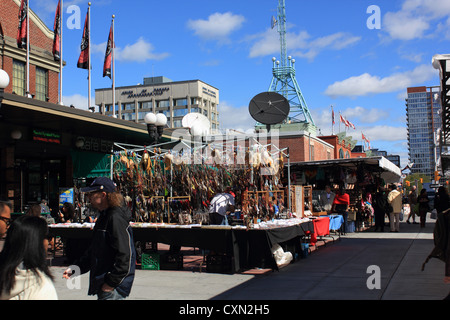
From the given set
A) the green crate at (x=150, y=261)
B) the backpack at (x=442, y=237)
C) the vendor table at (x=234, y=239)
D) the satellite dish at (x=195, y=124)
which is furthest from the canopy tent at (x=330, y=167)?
the backpack at (x=442, y=237)

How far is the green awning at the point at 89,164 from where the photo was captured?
17953 millimetres

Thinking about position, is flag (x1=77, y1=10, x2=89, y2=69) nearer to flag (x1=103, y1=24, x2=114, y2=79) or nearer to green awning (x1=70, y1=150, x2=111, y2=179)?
flag (x1=103, y1=24, x2=114, y2=79)

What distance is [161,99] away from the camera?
11788cm

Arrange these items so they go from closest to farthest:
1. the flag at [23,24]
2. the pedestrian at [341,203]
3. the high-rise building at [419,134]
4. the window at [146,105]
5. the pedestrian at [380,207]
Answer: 1. the pedestrian at [341,203]
2. the flag at [23,24]
3. the pedestrian at [380,207]
4. the window at [146,105]
5. the high-rise building at [419,134]

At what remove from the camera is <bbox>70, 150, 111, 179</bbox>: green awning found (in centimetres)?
1795

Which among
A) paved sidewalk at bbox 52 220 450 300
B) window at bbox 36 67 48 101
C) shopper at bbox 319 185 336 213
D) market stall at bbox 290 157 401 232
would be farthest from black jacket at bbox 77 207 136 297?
window at bbox 36 67 48 101

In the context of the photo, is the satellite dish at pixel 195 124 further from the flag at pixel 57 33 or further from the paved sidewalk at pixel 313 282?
the flag at pixel 57 33

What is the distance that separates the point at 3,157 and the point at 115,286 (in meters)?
14.5

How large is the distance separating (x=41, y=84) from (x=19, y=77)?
174 cm

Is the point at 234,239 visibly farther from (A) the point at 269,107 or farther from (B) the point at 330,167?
(B) the point at 330,167

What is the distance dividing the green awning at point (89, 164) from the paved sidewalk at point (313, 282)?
7.49 m

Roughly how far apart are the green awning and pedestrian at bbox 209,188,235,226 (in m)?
7.82
